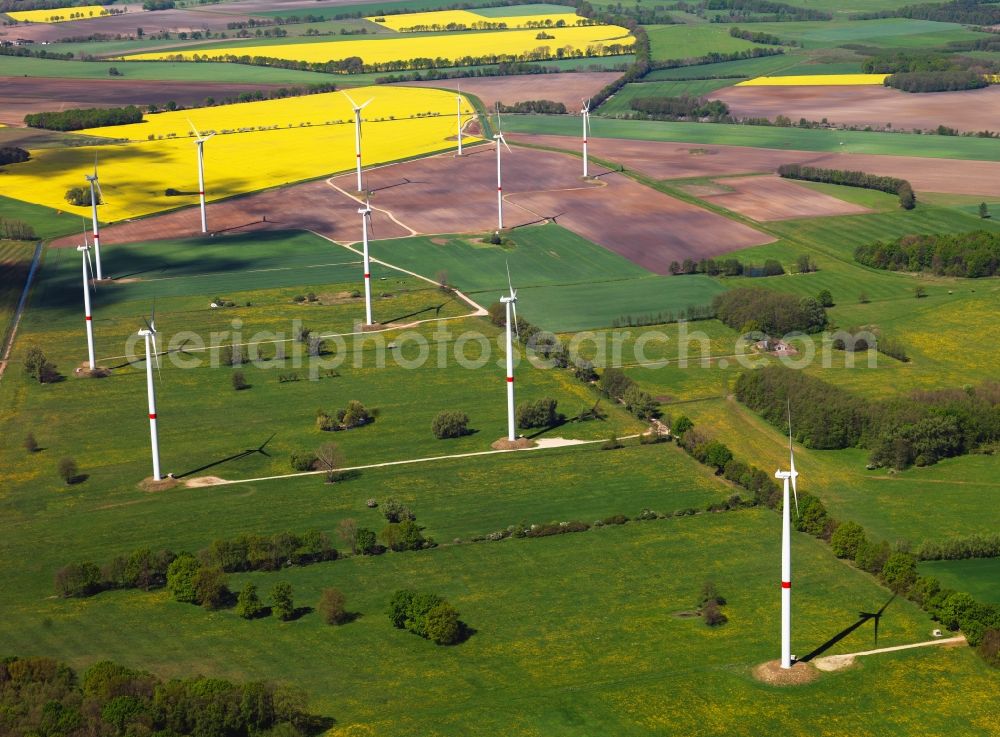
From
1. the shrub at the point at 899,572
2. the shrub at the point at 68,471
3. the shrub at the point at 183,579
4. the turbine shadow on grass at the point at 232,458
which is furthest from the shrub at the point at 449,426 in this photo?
the shrub at the point at 899,572

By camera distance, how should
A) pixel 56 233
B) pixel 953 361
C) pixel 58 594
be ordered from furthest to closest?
pixel 56 233, pixel 953 361, pixel 58 594

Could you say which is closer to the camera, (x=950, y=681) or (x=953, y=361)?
(x=950, y=681)

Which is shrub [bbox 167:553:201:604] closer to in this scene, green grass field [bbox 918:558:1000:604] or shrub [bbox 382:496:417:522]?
shrub [bbox 382:496:417:522]

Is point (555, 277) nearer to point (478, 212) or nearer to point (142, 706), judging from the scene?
point (478, 212)

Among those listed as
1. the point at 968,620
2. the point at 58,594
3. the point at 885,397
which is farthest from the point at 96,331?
the point at 968,620

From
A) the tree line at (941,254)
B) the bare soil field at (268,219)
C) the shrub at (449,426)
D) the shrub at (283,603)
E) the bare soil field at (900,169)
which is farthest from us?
the bare soil field at (900,169)

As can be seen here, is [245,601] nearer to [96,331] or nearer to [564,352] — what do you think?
[564,352]

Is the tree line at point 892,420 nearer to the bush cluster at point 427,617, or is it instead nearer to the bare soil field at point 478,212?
the bush cluster at point 427,617
